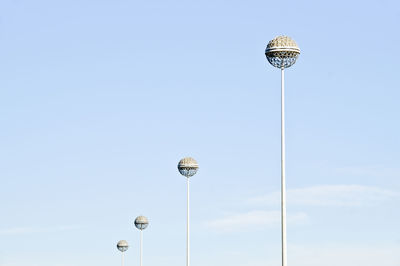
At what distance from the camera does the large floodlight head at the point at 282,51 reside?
97.2m

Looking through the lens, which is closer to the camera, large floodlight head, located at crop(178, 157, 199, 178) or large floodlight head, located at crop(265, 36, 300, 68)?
large floodlight head, located at crop(265, 36, 300, 68)

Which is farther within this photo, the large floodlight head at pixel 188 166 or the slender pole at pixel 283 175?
the large floodlight head at pixel 188 166

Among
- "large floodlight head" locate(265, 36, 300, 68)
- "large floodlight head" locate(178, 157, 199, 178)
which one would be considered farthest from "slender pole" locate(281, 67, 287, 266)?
"large floodlight head" locate(178, 157, 199, 178)

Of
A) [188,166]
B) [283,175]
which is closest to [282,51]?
[283,175]

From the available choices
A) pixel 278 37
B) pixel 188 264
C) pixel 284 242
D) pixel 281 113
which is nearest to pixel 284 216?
pixel 284 242

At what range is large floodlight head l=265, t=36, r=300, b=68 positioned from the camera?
97.2 m

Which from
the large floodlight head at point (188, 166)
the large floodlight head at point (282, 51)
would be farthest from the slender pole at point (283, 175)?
the large floodlight head at point (188, 166)

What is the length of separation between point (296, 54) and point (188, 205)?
51.9 m

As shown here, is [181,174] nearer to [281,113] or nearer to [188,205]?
[188,205]

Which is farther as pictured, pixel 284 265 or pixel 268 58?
pixel 268 58

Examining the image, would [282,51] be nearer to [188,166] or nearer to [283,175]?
[283,175]

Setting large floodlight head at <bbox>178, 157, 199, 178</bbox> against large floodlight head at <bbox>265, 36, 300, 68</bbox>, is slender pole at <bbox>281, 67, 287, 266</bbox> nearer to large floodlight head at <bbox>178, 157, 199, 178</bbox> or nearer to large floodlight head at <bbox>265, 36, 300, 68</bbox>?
large floodlight head at <bbox>265, 36, 300, 68</bbox>

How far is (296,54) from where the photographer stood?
9819 cm

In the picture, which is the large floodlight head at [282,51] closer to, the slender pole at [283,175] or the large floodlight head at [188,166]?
the slender pole at [283,175]
